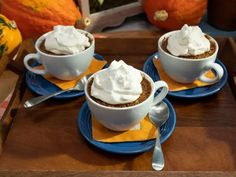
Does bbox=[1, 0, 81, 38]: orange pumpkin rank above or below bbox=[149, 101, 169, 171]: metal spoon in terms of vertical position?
above

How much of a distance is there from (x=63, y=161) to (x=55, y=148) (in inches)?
1.3

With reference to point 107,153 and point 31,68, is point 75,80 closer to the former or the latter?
point 31,68

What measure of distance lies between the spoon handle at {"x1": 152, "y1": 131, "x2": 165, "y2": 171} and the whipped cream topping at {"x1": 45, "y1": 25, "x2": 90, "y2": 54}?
0.79 feet

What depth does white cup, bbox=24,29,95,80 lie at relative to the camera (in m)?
0.61

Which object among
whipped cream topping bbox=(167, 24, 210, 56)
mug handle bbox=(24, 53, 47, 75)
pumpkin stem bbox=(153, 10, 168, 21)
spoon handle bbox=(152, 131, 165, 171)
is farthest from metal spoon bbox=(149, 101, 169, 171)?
pumpkin stem bbox=(153, 10, 168, 21)

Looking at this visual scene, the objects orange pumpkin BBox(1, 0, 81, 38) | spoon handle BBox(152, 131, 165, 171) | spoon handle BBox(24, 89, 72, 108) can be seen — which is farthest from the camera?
orange pumpkin BBox(1, 0, 81, 38)

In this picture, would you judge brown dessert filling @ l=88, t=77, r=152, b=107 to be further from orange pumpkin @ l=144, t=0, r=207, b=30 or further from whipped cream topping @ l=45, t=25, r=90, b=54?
orange pumpkin @ l=144, t=0, r=207, b=30

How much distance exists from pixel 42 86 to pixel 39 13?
9.8 inches

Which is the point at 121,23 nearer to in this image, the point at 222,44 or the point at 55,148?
the point at 222,44

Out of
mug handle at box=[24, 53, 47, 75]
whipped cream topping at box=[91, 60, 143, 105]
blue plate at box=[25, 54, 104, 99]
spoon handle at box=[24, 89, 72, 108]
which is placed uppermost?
whipped cream topping at box=[91, 60, 143, 105]

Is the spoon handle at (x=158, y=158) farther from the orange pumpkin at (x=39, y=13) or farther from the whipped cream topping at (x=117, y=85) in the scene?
the orange pumpkin at (x=39, y=13)

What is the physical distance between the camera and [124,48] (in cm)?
75

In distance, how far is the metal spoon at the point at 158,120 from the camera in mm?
487

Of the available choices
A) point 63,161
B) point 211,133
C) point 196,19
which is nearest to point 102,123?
point 63,161
